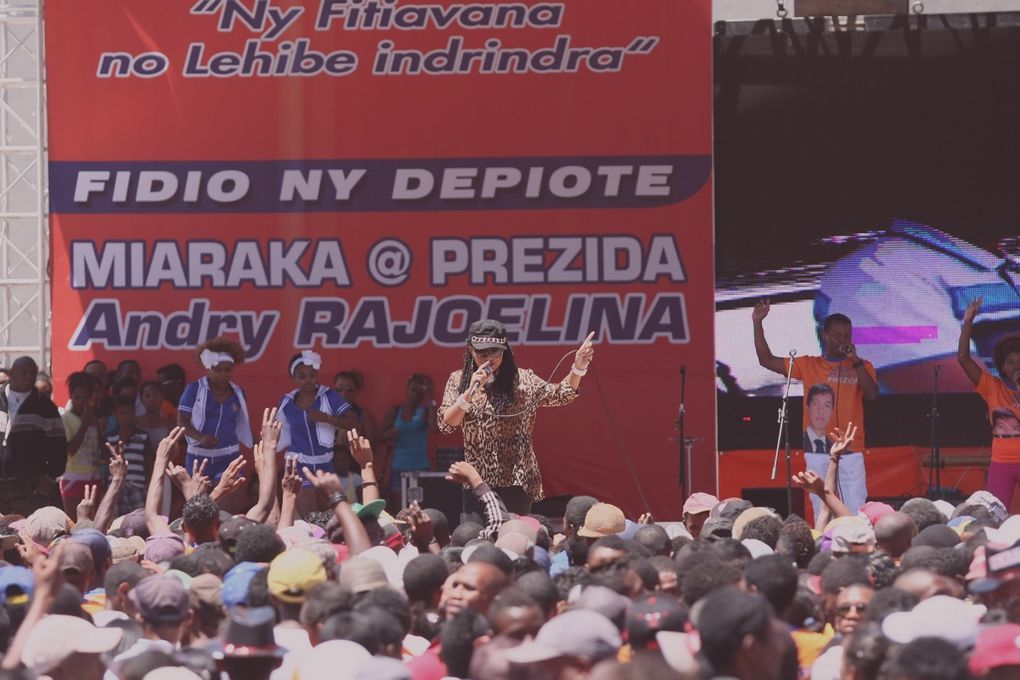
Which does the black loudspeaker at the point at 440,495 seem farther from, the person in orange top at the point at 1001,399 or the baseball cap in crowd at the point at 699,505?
the person in orange top at the point at 1001,399

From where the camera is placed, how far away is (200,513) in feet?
21.7

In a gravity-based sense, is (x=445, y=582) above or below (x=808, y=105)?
below

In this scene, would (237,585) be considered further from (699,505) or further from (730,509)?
(699,505)

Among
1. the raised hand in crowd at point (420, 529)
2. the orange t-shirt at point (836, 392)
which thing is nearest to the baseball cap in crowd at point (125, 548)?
the raised hand in crowd at point (420, 529)

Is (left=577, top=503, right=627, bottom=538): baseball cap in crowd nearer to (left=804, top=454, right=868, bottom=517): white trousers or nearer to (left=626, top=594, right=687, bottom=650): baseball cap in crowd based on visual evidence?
(left=626, top=594, right=687, bottom=650): baseball cap in crowd

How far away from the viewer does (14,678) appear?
137 inches

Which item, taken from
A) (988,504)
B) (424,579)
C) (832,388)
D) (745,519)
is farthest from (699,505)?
(832,388)

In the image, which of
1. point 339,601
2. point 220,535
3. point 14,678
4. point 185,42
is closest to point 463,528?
point 220,535

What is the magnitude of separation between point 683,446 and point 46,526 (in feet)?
18.2

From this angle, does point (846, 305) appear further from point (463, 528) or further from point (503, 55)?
point (463, 528)

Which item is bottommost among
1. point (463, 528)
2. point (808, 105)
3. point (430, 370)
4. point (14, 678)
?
point (14, 678)

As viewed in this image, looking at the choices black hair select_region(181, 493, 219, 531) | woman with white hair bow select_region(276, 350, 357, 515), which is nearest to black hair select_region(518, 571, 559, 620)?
black hair select_region(181, 493, 219, 531)

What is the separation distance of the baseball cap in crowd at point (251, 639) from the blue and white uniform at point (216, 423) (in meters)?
5.45

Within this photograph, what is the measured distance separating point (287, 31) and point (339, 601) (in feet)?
26.4
